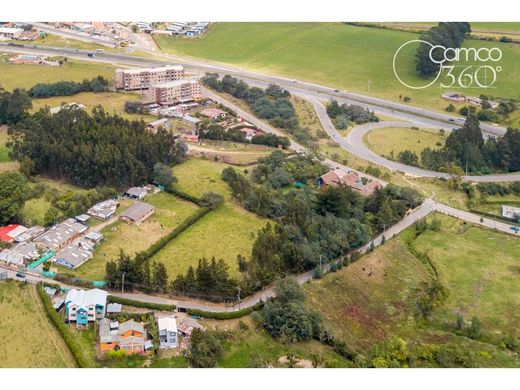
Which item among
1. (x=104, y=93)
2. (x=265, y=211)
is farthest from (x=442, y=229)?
(x=104, y=93)

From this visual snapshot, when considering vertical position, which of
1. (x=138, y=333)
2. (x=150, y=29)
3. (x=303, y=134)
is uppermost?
(x=150, y=29)

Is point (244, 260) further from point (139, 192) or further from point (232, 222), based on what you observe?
point (139, 192)

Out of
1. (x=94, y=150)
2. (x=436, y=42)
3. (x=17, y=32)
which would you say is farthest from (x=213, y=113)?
(x=17, y=32)

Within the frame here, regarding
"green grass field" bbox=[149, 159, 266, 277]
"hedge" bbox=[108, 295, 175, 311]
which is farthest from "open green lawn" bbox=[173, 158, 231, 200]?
"hedge" bbox=[108, 295, 175, 311]

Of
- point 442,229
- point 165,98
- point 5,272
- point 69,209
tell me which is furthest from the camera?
point 165,98

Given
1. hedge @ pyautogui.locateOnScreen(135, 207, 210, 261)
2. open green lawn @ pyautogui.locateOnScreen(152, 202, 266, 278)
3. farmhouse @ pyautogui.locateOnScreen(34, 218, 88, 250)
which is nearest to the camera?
hedge @ pyautogui.locateOnScreen(135, 207, 210, 261)

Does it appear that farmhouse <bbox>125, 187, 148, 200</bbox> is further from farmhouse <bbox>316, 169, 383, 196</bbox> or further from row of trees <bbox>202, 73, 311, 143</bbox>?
row of trees <bbox>202, 73, 311, 143</bbox>
